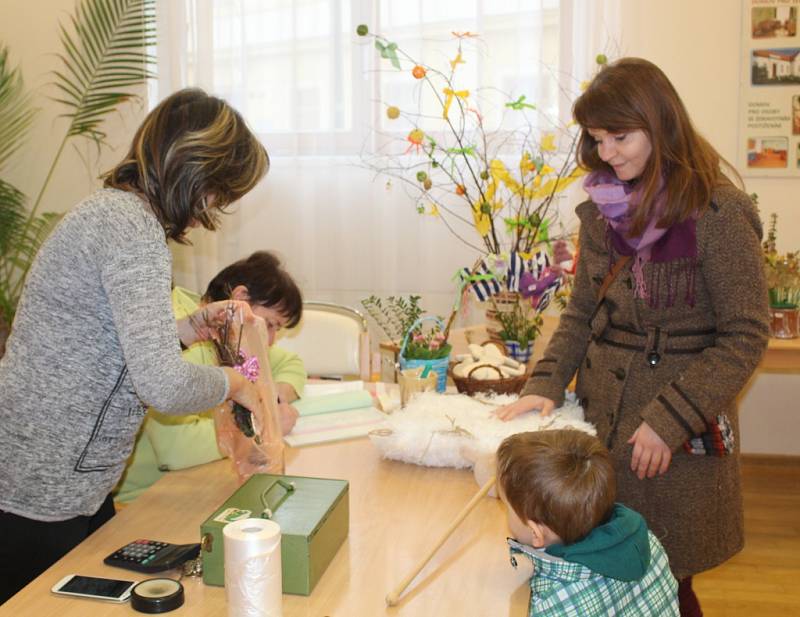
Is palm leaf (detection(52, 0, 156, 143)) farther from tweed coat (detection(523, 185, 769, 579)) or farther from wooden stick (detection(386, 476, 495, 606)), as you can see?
wooden stick (detection(386, 476, 495, 606))

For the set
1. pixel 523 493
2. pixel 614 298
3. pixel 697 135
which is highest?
pixel 697 135

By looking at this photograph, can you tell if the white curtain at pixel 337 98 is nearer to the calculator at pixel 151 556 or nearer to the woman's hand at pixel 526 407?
the woman's hand at pixel 526 407

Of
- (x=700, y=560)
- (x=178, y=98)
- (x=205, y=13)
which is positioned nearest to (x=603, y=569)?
(x=700, y=560)

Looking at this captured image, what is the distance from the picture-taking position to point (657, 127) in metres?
1.67

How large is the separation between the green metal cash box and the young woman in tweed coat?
0.63m

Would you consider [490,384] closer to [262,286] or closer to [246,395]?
[262,286]

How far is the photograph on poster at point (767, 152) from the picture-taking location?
367 cm

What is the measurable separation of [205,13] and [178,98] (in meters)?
2.58

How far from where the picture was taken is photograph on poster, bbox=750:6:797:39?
3.57 m

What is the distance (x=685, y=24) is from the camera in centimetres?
366

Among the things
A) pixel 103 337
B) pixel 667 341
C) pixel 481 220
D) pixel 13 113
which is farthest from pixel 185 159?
pixel 13 113

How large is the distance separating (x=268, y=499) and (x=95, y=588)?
10.8 inches

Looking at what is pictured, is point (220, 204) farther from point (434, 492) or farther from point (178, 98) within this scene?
point (434, 492)

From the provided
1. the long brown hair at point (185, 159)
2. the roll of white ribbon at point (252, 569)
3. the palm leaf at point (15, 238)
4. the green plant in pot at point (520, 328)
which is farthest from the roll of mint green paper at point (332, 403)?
the palm leaf at point (15, 238)
